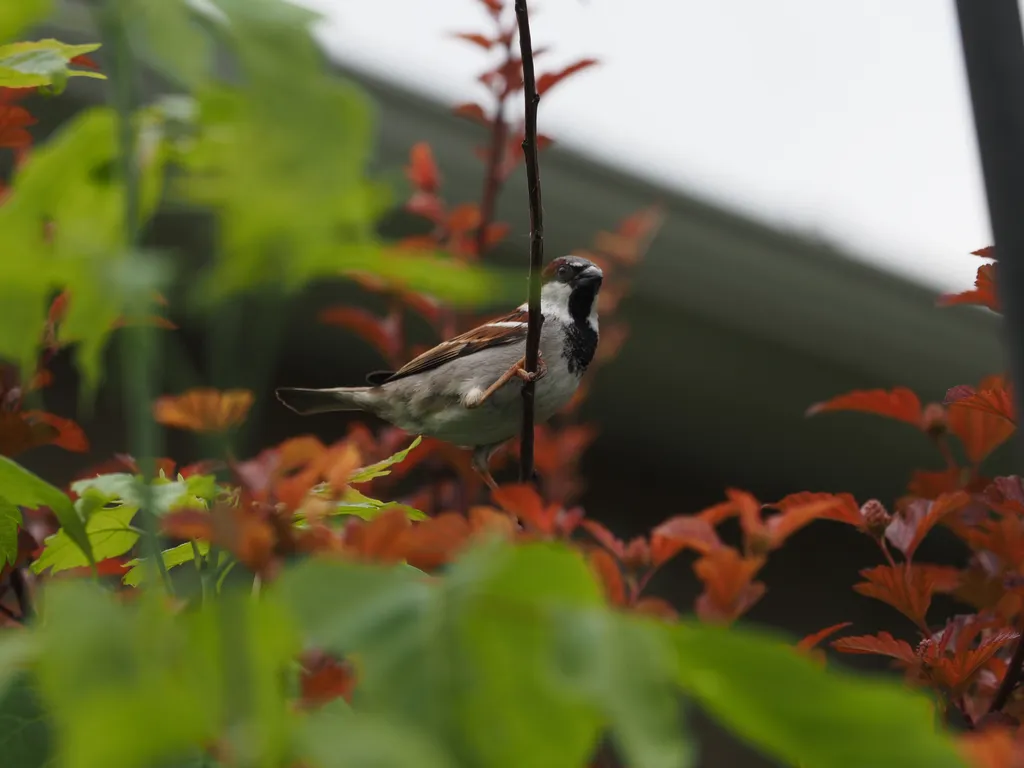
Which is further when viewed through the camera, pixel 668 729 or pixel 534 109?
pixel 534 109

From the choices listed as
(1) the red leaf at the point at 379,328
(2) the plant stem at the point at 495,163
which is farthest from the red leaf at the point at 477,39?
(1) the red leaf at the point at 379,328

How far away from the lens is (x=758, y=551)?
0.99m

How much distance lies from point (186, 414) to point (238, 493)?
85 millimetres

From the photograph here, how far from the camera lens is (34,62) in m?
0.89

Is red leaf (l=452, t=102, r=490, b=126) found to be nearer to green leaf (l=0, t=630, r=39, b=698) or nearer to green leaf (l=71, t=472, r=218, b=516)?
green leaf (l=71, t=472, r=218, b=516)

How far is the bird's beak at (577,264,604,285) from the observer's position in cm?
262

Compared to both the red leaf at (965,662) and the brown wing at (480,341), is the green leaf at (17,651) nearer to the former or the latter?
the red leaf at (965,662)

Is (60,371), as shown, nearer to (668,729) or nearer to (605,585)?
(605,585)

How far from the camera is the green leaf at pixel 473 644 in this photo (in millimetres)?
509

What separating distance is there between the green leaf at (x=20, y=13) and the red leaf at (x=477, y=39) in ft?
4.33

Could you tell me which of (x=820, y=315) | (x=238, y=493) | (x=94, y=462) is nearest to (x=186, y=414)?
(x=238, y=493)

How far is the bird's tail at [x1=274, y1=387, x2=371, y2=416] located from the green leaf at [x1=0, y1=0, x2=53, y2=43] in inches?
81.2

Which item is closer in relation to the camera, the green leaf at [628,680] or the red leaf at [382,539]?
the green leaf at [628,680]

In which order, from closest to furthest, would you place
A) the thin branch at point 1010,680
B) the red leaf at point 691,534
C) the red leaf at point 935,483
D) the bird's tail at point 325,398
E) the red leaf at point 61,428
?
the red leaf at point 691,534 → the thin branch at point 1010,680 → the red leaf at point 61,428 → the red leaf at point 935,483 → the bird's tail at point 325,398
